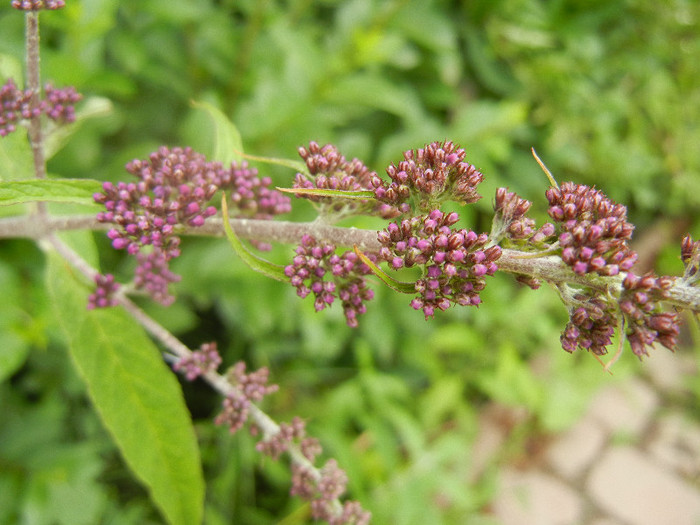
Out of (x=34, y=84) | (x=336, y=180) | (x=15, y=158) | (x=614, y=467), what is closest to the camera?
(x=336, y=180)

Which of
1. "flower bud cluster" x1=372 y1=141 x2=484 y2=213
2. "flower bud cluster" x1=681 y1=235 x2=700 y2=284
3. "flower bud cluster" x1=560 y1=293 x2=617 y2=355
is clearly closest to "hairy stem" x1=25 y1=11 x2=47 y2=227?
"flower bud cluster" x1=372 y1=141 x2=484 y2=213

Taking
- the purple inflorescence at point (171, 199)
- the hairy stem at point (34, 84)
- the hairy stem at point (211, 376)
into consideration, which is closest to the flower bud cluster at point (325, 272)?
the purple inflorescence at point (171, 199)

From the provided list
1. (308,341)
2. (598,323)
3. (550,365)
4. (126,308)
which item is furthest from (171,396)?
(550,365)

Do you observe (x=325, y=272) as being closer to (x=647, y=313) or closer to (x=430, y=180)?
(x=430, y=180)

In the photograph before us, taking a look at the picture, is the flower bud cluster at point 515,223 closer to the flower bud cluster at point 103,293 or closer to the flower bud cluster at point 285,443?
the flower bud cluster at point 285,443

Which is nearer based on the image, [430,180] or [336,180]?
[430,180]

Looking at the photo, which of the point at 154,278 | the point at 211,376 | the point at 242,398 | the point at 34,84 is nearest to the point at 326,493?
the point at 242,398

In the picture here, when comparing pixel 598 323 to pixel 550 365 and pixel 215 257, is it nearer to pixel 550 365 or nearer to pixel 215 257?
pixel 215 257
